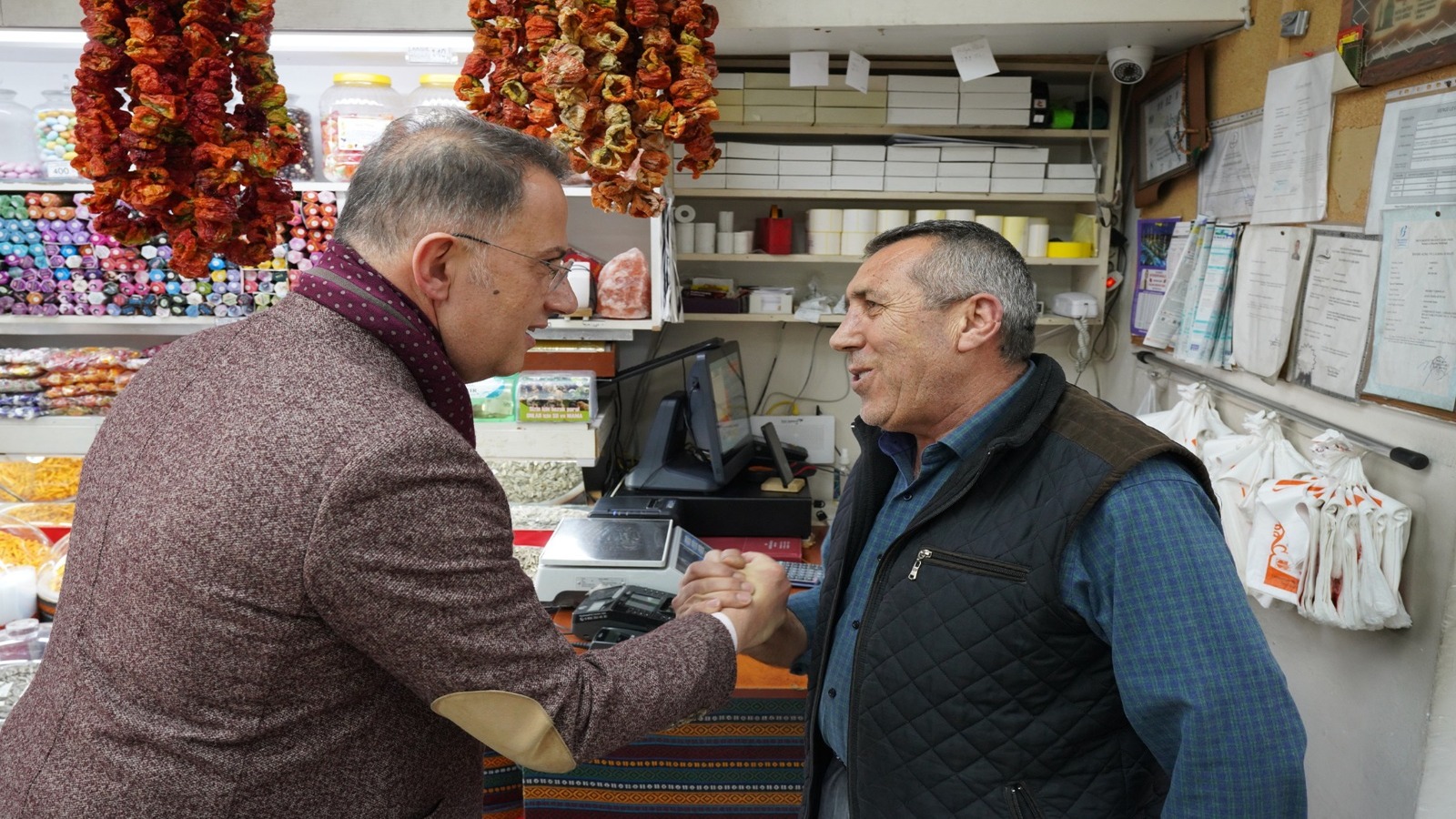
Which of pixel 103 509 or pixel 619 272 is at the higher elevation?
pixel 619 272

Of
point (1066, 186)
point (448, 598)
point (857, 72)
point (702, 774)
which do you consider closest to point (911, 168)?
point (857, 72)

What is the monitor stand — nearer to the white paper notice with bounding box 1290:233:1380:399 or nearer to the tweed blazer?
the white paper notice with bounding box 1290:233:1380:399

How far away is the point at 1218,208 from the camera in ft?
8.80

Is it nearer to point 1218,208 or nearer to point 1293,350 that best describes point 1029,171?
point 1218,208

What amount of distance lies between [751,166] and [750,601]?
2.10m

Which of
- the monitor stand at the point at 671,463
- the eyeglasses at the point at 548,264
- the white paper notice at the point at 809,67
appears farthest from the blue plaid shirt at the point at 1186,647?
the white paper notice at the point at 809,67

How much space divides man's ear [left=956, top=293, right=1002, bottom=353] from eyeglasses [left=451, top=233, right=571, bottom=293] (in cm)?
59

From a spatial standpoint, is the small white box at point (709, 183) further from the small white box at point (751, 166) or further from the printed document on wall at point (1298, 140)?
the printed document on wall at point (1298, 140)

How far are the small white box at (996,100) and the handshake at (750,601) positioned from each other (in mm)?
2081

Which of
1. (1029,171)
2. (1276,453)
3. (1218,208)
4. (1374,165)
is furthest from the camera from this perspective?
(1029,171)

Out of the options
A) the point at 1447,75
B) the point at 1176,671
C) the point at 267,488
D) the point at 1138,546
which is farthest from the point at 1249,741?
the point at 1447,75

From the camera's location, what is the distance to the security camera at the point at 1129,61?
112 inches

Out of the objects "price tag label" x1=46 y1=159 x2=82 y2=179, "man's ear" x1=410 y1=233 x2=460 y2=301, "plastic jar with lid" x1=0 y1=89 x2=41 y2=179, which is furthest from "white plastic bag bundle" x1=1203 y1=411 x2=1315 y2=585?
"plastic jar with lid" x1=0 y1=89 x2=41 y2=179

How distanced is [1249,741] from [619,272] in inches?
85.1
